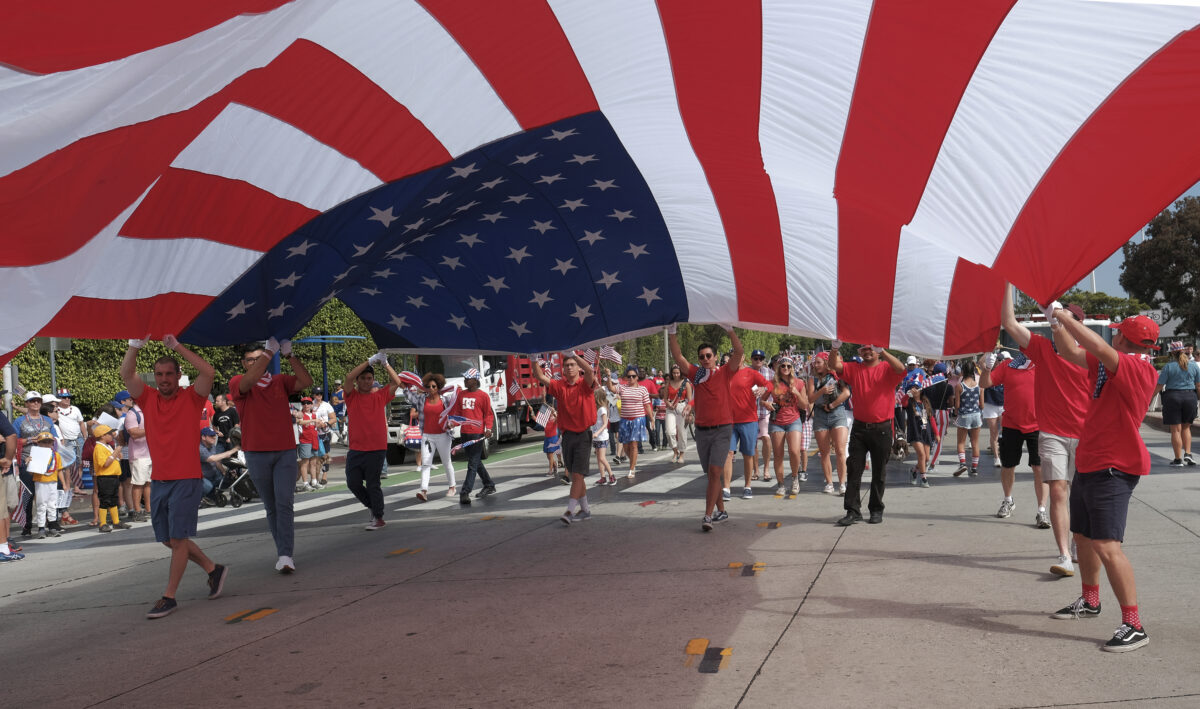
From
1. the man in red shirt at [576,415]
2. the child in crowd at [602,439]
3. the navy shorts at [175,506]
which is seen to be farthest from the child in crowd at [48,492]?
the child in crowd at [602,439]

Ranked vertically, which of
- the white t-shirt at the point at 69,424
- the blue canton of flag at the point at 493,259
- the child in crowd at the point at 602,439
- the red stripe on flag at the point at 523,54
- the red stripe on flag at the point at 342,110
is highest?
the red stripe on flag at the point at 523,54

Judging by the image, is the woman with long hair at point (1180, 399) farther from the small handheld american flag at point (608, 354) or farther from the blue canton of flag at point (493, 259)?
the blue canton of flag at point (493, 259)

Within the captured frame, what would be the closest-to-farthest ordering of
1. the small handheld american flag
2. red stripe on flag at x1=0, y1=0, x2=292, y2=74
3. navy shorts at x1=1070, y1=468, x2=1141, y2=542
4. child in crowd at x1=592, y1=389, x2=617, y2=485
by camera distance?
red stripe on flag at x1=0, y1=0, x2=292, y2=74, navy shorts at x1=1070, y1=468, x2=1141, y2=542, the small handheld american flag, child in crowd at x1=592, y1=389, x2=617, y2=485

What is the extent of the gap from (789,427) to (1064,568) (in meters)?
6.16

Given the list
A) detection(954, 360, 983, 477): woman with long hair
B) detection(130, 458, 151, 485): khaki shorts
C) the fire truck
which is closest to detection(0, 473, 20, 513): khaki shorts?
detection(130, 458, 151, 485): khaki shorts

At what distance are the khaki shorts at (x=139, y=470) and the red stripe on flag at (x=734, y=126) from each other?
891cm

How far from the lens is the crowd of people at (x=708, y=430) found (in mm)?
5605

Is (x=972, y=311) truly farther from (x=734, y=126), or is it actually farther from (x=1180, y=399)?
(x=1180, y=399)

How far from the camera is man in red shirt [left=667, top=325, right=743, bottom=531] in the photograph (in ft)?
33.3

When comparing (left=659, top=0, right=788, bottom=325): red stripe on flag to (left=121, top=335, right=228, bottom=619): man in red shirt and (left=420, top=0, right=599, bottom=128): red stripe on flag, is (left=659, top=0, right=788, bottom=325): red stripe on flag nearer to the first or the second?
(left=420, top=0, right=599, bottom=128): red stripe on flag

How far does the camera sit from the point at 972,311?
8734mm

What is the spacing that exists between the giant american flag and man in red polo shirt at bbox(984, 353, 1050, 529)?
3.01 feet

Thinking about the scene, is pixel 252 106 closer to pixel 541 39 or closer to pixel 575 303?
pixel 541 39

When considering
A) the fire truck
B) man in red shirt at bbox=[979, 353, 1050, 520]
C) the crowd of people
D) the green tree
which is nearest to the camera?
the crowd of people
